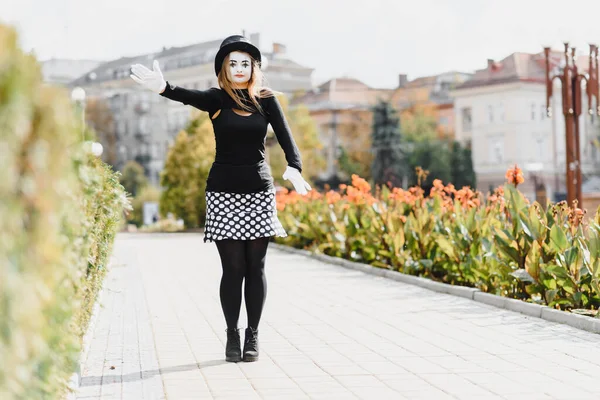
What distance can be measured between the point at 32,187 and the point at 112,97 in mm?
116151

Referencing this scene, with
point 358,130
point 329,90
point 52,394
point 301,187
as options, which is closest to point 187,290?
point 301,187

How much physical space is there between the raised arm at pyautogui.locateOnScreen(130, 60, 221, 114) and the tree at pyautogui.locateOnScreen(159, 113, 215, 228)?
3722 centimetres

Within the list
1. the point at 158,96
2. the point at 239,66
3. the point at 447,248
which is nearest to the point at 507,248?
the point at 447,248

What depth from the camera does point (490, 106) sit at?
8038 cm

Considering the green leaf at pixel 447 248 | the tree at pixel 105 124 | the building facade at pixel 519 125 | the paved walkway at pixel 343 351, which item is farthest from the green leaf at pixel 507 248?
the tree at pixel 105 124

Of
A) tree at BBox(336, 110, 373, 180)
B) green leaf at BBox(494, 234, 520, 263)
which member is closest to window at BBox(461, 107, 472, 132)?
tree at BBox(336, 110, 373, 180)

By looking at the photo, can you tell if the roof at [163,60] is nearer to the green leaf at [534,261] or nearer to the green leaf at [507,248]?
the green leaf at [507,248]

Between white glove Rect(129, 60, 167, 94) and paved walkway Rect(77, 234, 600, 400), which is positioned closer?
paved walkway Rect(77, 234, 600, 400)

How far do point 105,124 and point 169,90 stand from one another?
109453 mm

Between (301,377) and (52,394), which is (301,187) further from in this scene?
(52,394)

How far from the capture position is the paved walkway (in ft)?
19.0

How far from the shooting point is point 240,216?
263 inches

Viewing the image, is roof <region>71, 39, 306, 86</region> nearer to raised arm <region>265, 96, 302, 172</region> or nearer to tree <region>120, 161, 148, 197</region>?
tree <region>120, 161, 148, 197</region>

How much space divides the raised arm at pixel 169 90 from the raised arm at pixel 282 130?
0.38 m
